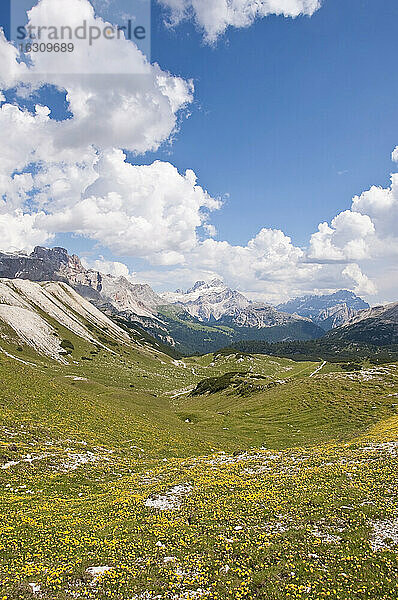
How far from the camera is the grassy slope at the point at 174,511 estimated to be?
15719 millimetres

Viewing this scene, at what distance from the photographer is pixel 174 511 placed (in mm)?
24969

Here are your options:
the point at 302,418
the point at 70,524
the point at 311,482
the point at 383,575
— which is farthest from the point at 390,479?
the point at 302,418

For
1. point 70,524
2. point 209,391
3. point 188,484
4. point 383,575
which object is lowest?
point 209,391

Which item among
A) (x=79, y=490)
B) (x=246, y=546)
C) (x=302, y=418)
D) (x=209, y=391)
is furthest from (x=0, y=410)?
(x=209, y=391)

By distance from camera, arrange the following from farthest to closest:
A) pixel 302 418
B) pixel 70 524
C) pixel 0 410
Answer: pixel 302 418
pixel 0 410
pixel 70 524

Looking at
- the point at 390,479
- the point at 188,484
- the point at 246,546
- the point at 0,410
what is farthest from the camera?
the point at 0,410

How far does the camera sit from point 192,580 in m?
15.9

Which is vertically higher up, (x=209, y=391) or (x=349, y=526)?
(x=349, y=526)

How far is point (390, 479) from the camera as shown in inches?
1077

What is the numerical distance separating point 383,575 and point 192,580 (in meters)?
9.03

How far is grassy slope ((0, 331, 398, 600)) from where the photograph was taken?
15719 mm

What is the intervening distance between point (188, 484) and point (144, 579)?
16245 millimetres

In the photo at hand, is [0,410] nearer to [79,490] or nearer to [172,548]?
[79,490]

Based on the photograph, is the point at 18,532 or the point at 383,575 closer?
the point at 383,575
